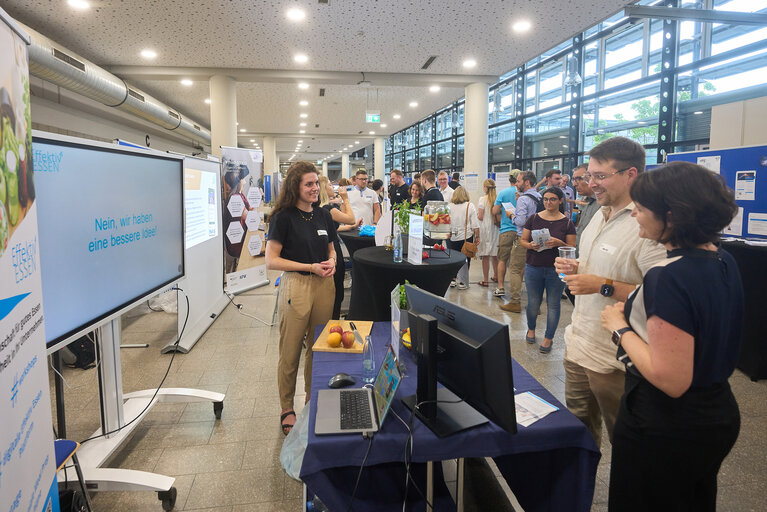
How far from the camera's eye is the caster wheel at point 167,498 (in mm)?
1939

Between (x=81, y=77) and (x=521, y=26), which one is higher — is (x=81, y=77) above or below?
below

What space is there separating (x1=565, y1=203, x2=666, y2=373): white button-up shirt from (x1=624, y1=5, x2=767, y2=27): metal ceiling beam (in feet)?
10.2

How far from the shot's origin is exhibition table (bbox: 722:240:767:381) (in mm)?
3266

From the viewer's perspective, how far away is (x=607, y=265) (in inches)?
63.1

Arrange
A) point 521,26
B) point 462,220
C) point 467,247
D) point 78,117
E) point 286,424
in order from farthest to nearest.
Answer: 1. point 78,117
2. point 462,220
3. point 521,26
4. point 467,247
5. point 286,424

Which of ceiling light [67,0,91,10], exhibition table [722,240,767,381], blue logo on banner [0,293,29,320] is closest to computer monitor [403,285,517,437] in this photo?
blue logo on banner [0,293,29,320]

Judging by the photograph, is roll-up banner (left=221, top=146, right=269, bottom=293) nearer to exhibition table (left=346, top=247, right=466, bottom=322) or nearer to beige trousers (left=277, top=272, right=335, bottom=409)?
exhibition table (left=346, top=247, right=466, bottom=322)

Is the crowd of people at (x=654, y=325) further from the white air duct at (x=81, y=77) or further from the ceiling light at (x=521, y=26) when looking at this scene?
the white air duct at (x=81, y=77)

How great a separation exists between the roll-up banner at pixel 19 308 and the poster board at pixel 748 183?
416 cm

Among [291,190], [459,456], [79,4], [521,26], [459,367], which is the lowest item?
[459,456]

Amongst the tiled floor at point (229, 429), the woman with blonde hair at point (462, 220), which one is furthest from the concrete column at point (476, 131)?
the tiled floor at point (229, 429)

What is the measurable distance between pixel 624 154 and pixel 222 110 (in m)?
6.76

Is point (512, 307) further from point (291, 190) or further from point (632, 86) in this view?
point (632, 86)

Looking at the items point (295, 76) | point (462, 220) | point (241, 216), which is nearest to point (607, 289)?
point (462, 220)
